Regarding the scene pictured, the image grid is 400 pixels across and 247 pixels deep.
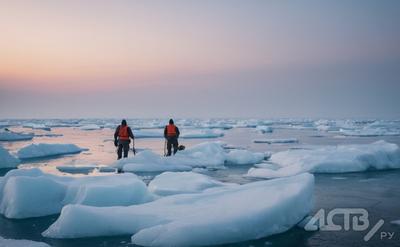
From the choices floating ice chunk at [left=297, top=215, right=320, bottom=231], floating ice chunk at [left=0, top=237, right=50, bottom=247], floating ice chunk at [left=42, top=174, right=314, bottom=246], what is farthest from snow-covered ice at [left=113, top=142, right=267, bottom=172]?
floating ice chunk at [left=0, top=237, right=50, bottom=247]

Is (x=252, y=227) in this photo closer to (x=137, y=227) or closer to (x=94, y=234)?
(x=137, y=227)

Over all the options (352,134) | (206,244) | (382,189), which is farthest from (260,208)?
(352,134)

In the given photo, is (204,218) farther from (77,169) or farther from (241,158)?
(241,158)

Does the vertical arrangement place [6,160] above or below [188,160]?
above

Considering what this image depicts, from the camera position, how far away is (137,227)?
509 cm

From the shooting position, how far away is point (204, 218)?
4840mm

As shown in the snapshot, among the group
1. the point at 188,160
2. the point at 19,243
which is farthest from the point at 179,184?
the point at 188,160

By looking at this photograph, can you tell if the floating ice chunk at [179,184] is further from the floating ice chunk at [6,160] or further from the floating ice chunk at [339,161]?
the floating ice chunk at [6,160]

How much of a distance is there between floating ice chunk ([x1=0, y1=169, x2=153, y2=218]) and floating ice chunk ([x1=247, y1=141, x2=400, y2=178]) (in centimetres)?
457

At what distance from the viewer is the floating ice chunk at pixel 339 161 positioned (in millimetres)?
10609

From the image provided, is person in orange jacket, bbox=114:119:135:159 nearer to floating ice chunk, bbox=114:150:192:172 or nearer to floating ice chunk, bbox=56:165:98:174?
floating ice chunk, bbox=114:150:192:172

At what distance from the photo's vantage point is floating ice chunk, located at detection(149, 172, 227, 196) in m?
7.49

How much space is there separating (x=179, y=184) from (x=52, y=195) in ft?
8.12

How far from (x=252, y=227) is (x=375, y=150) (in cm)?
856
